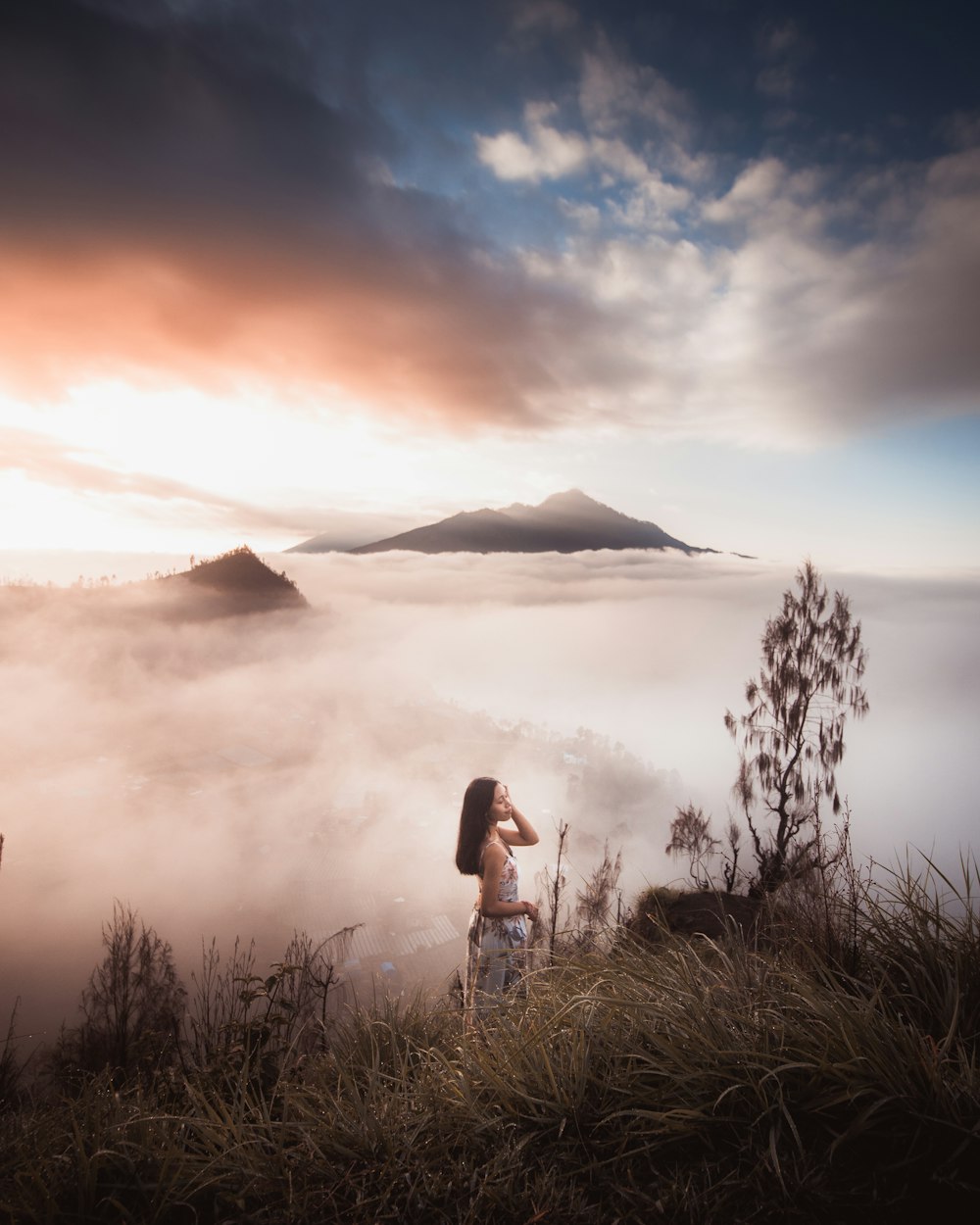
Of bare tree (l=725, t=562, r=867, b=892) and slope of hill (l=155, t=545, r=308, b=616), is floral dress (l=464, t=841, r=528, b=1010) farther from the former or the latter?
slope of hill (l=155, t=545, r=308, b=616)

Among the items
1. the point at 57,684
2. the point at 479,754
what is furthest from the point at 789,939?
the point at 57,684

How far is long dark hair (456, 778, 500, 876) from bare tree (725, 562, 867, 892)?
1253 cm

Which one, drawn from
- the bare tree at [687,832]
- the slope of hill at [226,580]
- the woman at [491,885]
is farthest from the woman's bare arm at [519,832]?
the slope of hill at [226,580]

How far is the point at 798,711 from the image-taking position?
48.7 ft

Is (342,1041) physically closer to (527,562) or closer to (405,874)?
(405,874)

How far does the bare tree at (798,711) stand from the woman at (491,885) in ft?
40.7

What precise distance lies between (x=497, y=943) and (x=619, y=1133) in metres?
2.77

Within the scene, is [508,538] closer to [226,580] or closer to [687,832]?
[226,580]

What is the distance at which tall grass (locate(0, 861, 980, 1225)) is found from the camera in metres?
1.33

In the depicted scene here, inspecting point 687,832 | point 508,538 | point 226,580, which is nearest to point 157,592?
point 226,580

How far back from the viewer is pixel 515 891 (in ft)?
14.3

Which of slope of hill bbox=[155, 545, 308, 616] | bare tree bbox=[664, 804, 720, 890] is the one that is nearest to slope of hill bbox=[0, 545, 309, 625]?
slope of hill bbox=[155, 545, 308, 616]

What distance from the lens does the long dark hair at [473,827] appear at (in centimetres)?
433

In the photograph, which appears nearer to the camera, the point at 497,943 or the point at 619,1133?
the point at 619,1133
